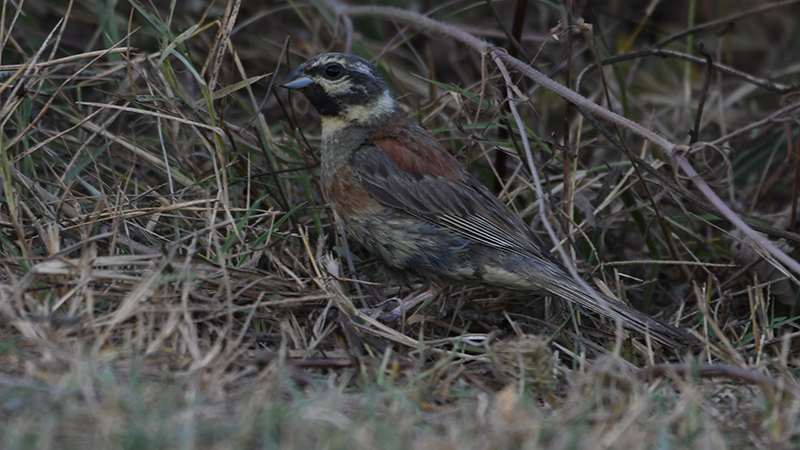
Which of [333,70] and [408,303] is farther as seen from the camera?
[333,70]

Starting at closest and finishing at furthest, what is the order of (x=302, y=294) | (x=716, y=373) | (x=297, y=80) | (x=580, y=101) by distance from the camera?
(x=716, y=373) → (x=302, y=294) → (x=580, y=101) → (x=297, y=80)

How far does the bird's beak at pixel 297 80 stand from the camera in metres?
4.09

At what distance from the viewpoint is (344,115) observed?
13.8 feet

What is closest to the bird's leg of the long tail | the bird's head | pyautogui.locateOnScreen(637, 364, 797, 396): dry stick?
the long tail

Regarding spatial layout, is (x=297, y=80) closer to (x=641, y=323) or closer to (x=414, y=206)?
(x=414, y=206)

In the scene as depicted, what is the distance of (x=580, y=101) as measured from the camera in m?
3.59

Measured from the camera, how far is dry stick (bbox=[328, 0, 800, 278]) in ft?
10.1

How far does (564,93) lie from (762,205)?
225cm

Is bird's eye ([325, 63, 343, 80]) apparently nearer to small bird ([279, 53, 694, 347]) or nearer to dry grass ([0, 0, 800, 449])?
small bird ([279, 53, 694, 347])

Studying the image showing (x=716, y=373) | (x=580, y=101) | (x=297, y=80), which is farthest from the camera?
(x=297, y=80)

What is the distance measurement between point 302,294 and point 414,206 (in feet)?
2.67

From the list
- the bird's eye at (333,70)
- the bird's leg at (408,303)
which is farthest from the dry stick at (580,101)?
the bird's leg at (408,303)

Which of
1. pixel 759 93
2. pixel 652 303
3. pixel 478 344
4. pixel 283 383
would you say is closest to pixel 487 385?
pixel 478 344

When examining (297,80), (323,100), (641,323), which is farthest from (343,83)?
(641,323)
